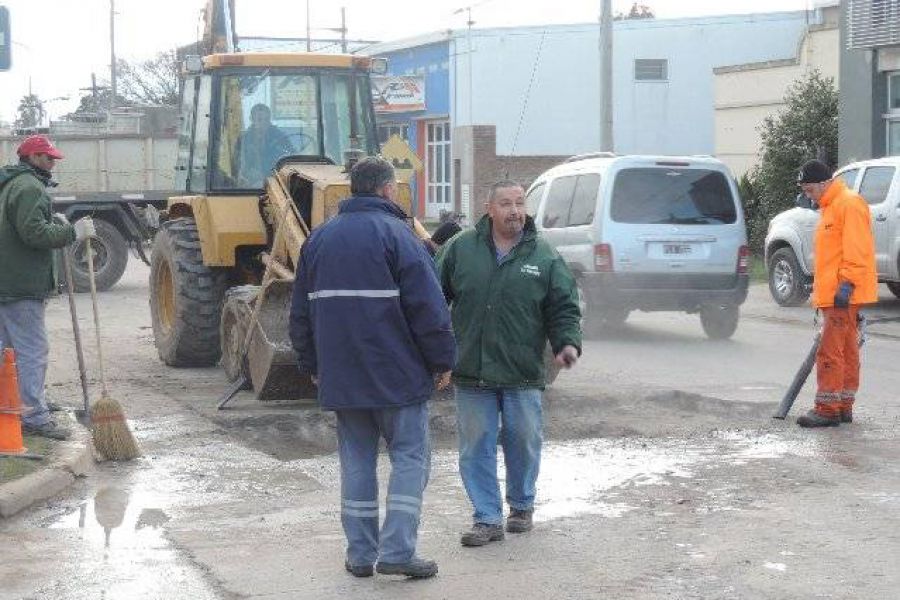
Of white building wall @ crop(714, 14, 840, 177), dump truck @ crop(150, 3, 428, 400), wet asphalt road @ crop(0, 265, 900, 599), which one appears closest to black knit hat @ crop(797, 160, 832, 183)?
wet asphalt road @ crop(0, 265, 900, 599)

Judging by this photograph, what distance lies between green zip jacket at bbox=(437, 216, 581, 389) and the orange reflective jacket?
3.84 metres

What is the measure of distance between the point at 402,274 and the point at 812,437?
4.63 metres

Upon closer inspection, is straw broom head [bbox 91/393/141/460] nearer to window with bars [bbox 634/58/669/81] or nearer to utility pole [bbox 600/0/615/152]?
utility pole [bbox 600/0/615/152]

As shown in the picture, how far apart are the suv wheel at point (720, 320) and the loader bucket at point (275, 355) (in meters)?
6.70

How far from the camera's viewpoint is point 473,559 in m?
7.12

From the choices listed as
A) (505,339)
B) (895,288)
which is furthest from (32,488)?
(895,288)

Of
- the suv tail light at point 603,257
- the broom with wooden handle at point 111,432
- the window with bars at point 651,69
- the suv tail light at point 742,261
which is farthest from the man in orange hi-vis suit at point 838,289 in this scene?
the window with bars at point 651,69

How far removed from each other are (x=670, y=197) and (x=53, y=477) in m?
9.55

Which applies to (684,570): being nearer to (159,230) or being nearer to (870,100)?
(159,230)

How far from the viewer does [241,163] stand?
14195mm

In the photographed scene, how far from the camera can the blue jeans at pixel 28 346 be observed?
9.93 metres

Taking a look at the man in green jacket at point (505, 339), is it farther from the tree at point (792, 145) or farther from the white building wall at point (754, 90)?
the white building wall at point (754, 90)

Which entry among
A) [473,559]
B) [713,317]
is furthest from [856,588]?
[713,317]

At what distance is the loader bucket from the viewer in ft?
37.4
